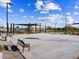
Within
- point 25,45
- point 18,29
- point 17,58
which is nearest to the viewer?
point 17,58

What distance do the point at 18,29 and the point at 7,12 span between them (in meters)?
34.9

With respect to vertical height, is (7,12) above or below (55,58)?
above

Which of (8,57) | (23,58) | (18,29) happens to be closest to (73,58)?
(23,58)

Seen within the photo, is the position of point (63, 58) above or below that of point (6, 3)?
below

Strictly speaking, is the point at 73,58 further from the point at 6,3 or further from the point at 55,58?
the point at 6,3

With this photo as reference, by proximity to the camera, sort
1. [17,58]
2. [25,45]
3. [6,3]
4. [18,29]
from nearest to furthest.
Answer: [17,58] < [25,45] < [6,3] < [18,29]

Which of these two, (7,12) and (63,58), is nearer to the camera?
(63,58)

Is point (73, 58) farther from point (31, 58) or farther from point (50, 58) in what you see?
point (31, 58)

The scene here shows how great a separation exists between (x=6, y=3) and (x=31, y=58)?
2359 centimetres

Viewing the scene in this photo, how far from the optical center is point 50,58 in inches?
484

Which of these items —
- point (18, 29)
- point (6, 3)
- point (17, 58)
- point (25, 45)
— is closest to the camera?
point (17, 58)

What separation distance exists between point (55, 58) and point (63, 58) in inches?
18.3

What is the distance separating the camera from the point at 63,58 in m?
12.3

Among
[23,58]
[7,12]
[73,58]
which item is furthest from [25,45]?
[7,12]
